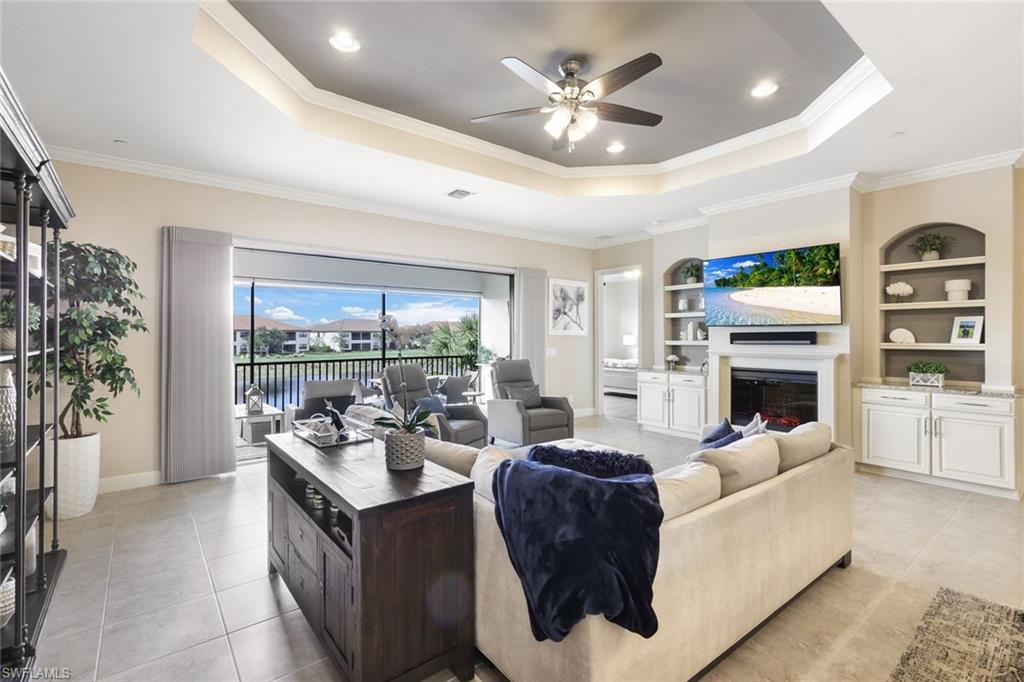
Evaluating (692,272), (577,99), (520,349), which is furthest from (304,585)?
(692,272)

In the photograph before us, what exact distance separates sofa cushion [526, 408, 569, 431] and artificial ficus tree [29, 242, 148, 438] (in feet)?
11.5

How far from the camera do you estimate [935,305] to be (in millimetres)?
4371

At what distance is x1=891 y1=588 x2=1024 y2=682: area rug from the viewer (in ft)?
6.16

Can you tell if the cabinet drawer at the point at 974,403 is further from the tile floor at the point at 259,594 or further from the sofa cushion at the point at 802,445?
the sofa cushion at the point at 802,445

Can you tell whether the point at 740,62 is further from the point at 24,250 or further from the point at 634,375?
the point at 634,375

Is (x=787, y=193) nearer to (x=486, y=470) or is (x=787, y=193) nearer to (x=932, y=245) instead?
(x=932, y=245)

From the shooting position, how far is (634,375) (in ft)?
30.9

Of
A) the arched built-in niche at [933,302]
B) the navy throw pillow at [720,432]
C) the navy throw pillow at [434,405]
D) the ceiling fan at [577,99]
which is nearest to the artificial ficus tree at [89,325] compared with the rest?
the navy throw pillow at [434,405]

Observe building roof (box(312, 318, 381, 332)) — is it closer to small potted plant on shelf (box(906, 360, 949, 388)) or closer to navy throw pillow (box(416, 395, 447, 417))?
navy throw pillow (box(416, 395, 447, 417))

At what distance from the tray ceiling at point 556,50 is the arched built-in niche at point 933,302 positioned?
→ 2.05m

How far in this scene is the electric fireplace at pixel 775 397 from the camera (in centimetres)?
489

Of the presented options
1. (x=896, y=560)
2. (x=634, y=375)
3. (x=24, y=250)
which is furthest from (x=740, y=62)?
(x=634, y=375)

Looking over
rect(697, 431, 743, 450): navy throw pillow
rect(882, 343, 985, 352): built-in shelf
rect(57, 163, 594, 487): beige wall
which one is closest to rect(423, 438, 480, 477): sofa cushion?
rect(697, 431, 743, 450): navy throw pillow

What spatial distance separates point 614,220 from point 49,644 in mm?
5993
